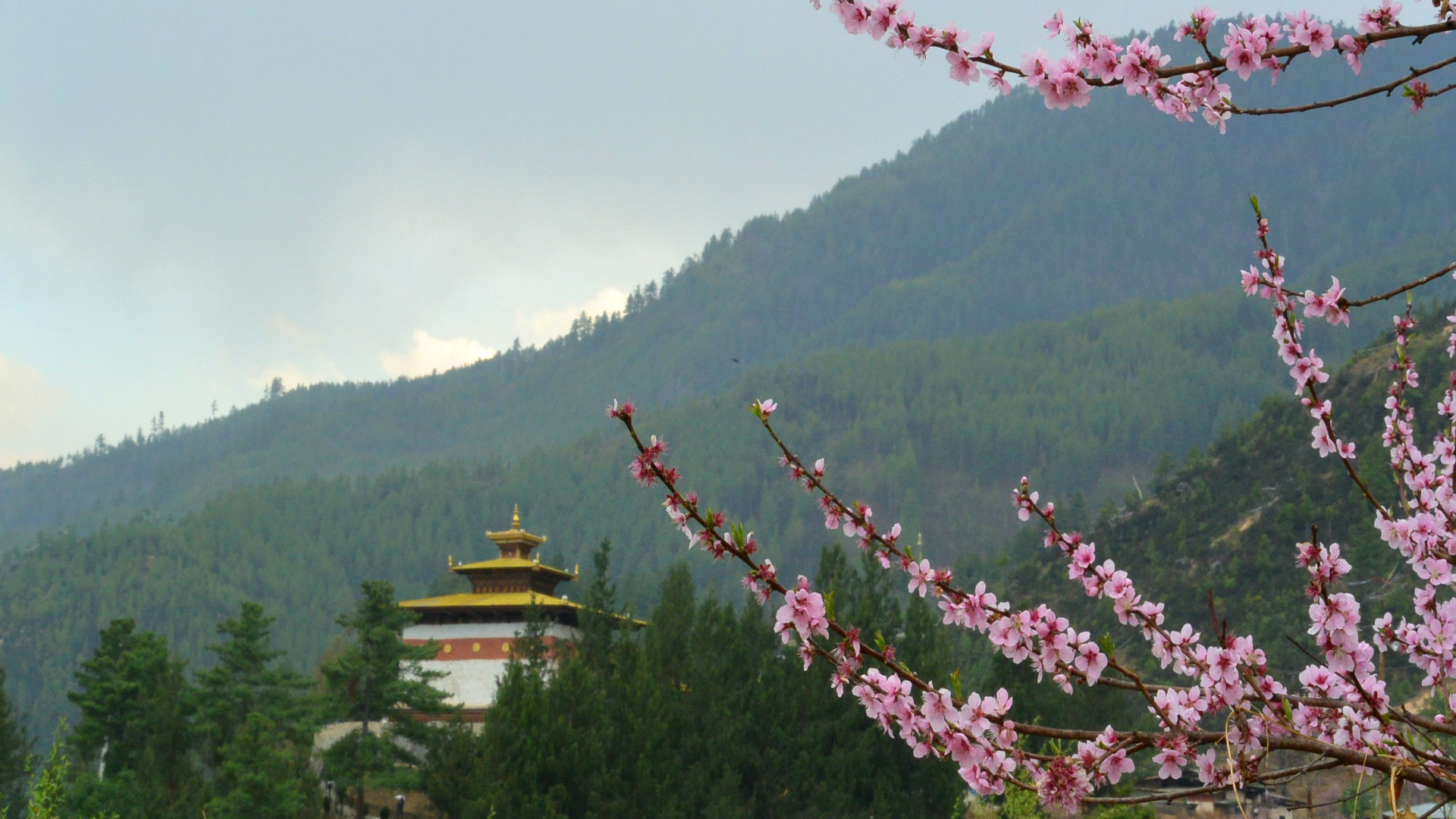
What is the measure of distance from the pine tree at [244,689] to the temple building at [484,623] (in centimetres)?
533

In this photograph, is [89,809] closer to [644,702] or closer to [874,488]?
[644,702]

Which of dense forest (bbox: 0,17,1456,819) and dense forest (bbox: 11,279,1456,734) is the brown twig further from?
dense forest (bbox: 11,279,1456,734)

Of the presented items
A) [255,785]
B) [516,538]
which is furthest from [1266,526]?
[255,785]

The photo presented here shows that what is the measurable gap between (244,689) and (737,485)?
112 meters

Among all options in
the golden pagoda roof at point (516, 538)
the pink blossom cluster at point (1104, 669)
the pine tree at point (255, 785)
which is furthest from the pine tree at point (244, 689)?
the pink blossom cluster at point (1104, 669)

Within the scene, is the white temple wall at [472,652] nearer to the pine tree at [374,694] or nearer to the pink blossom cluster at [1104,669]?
the pine tree at [374,694]

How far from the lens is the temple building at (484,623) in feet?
126

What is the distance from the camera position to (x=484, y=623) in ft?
131

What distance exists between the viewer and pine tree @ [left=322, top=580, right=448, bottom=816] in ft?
95.7

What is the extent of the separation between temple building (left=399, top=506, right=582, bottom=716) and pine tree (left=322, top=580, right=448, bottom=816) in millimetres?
6884

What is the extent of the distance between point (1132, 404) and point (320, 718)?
13482 centimetres

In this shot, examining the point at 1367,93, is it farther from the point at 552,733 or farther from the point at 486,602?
the point at 486,602

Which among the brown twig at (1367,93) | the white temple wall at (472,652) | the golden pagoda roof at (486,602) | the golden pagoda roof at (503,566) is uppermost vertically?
the golden pagoda roof at (503,566)

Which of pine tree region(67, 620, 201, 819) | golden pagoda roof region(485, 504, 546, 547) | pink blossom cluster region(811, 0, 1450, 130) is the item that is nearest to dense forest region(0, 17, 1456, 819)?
pine tree region(67, 620, 201, 819)
